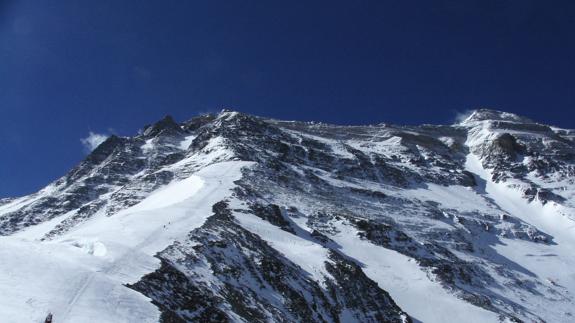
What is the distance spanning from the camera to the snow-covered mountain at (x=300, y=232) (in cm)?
2203

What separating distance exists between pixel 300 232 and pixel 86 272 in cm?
2996

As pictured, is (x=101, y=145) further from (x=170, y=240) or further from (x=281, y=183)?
(x=170, y=240)

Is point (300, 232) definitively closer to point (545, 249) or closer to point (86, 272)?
point (86, 272)

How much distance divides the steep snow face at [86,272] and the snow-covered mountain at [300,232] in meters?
0.08

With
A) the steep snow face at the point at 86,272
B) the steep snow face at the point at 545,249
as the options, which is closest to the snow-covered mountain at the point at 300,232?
the steep snow face at the point at 86,272

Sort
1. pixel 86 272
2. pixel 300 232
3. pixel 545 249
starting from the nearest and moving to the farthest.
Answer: pixel 86 272, pixel 300 232, pixel 545 249

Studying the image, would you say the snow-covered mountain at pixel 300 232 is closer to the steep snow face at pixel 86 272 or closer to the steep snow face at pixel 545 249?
the steep snow face at pixel 86 272

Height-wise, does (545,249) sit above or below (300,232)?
below

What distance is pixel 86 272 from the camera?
20.8m

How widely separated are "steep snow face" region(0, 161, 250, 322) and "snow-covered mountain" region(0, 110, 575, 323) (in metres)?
0.08

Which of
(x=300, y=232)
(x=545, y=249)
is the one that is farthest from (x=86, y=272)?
(x=545, y=249)

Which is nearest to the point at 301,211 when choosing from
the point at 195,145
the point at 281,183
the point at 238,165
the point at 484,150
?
the point at 281,183

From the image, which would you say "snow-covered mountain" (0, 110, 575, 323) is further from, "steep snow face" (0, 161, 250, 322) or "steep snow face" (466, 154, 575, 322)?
"steep snow face" (466, 154, 575, 322)

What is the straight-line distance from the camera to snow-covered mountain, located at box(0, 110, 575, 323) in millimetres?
22031
